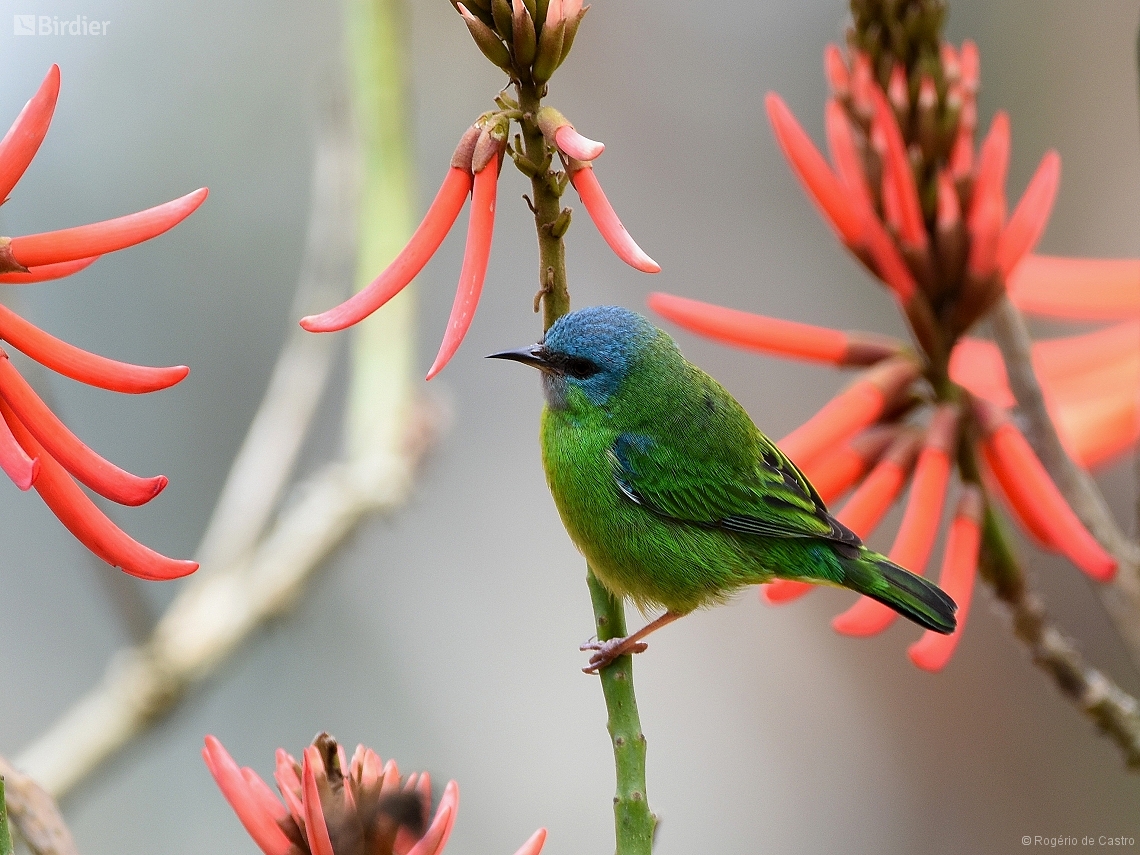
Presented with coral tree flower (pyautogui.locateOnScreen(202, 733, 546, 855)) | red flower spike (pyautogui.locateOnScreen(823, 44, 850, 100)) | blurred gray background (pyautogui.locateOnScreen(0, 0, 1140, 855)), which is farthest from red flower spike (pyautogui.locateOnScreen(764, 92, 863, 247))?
blurred gray background (pyautogui.locateOnScreen(0, 0, 1140, 855))

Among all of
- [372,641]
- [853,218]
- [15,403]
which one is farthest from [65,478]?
[372,641]

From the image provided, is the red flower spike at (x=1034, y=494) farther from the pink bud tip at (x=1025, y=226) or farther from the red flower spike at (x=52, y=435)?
the red flower spike at (x=52, y=435)

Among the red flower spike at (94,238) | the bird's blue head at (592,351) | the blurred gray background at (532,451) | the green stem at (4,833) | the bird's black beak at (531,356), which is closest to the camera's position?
the green stem at (4,833)

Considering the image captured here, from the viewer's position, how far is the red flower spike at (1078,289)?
6.18ft

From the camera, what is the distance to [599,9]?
12.7 ft

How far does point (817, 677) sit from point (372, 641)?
146cm

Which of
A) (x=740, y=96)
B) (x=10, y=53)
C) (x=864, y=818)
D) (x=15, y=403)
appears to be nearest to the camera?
(x=15, y=403)

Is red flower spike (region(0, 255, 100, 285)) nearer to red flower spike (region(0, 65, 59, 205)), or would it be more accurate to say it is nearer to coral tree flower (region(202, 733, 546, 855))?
red flower spike (region(0, 65, 59, 205))

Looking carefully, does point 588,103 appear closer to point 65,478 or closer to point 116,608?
point 116,608

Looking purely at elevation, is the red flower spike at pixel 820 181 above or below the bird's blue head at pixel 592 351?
above

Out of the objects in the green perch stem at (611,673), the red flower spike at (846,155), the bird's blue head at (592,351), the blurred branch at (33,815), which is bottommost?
the blurred branch at (33,815)

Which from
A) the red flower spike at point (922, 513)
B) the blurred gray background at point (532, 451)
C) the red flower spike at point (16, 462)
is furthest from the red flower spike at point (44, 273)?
the blurred gray background at point (532, 451)

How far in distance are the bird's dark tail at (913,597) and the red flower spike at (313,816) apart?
80 centimetres

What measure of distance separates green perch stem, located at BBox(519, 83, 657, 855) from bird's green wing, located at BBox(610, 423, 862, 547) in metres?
0.83
